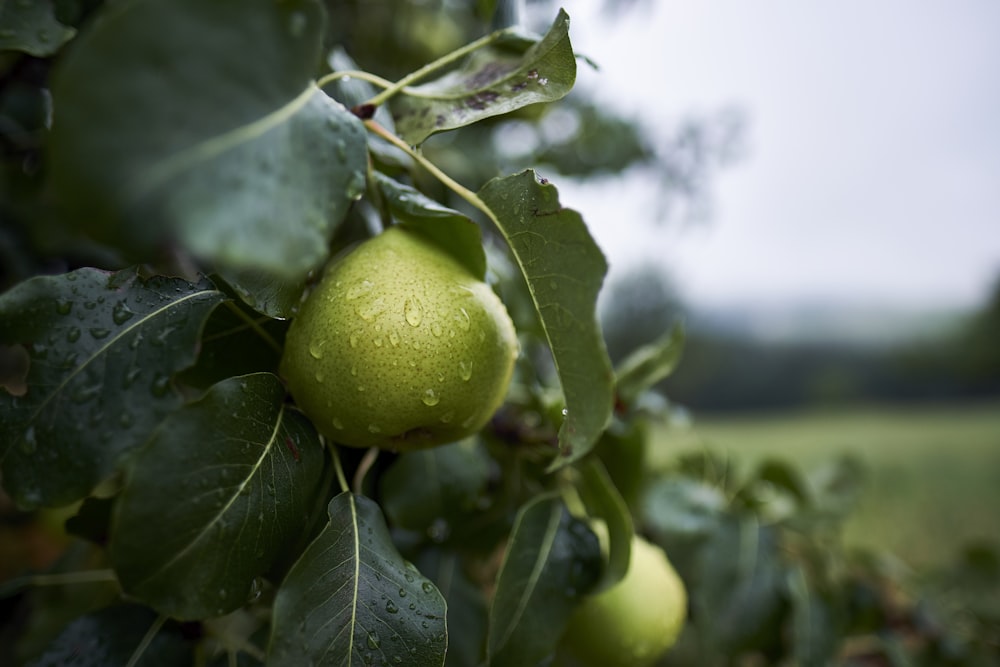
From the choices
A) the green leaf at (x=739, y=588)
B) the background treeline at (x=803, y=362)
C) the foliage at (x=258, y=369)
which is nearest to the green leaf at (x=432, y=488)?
the foliage at (x=258, y=369)

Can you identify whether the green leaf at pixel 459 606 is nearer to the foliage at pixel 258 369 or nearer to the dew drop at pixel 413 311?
the foliage at pixel 258 369

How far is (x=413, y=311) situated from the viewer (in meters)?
0.39

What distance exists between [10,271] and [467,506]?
2.75ft

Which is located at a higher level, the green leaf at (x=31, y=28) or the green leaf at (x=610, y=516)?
the green leaf at (x=31, y=28)

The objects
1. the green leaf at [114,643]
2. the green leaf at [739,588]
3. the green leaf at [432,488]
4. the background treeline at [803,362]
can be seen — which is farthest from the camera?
A: the background treeline at [803,362]

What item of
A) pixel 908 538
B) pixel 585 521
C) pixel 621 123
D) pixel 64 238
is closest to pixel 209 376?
pixel 585 521

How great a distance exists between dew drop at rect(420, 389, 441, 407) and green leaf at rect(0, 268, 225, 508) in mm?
127

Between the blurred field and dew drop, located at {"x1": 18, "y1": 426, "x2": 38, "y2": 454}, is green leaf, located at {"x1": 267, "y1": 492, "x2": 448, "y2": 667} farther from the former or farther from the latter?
the blurred field

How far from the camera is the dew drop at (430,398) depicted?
1.28 ft

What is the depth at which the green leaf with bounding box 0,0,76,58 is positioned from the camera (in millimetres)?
419

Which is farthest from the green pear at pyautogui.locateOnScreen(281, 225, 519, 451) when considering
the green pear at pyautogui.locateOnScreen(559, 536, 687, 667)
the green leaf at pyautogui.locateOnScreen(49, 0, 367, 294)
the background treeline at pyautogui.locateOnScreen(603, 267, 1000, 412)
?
the background treeline at pyautogui.locateOnScreen(603, 267, 1000, 412)

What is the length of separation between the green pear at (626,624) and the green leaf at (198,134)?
1.55 ft

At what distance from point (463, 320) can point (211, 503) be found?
0.55 feet

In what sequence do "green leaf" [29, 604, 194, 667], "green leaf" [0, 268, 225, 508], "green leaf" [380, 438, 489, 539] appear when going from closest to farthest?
"green leaf" [0, 268, 225, 508] < "green leaf" [29, 604, 194, 667] < "green leaf" [380, 438, 489, 539]
